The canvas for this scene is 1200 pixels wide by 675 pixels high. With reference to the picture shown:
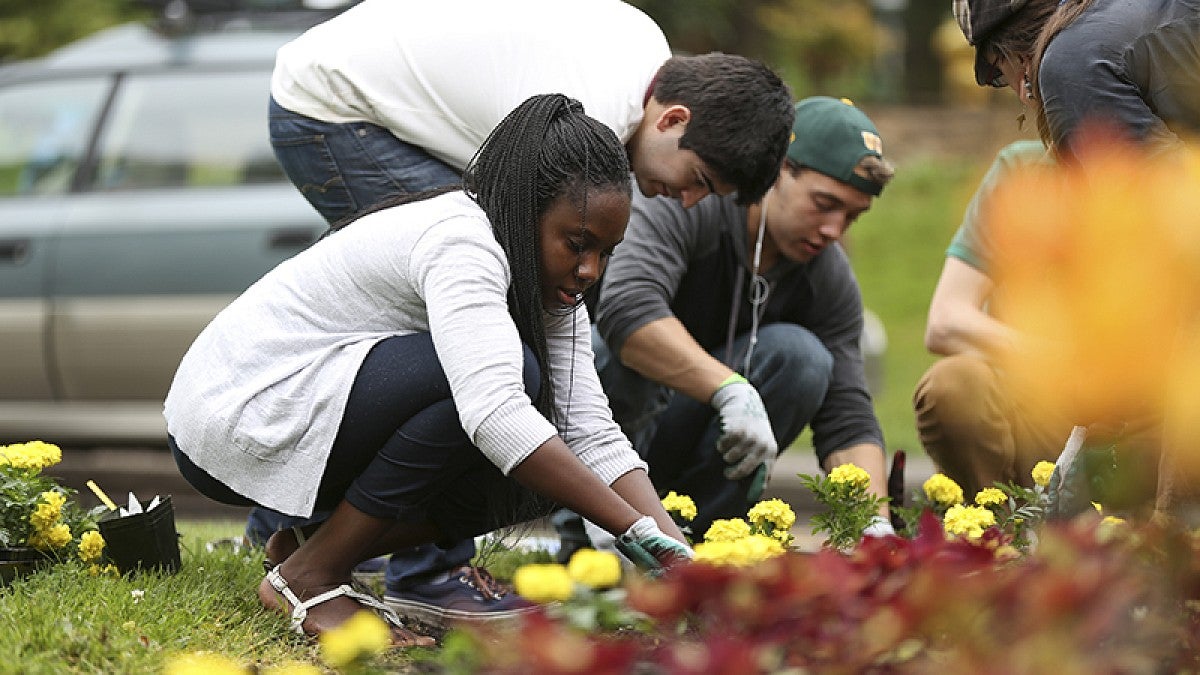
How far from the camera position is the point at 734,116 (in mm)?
3211

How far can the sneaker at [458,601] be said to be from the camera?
Result: 327 cm

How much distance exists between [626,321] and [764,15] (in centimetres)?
995

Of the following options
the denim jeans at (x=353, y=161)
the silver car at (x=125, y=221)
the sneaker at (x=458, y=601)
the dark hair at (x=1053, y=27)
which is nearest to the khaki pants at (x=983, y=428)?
the dark hair at (x=1053, y=27)

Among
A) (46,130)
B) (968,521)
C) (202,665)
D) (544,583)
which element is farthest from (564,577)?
(46,130)

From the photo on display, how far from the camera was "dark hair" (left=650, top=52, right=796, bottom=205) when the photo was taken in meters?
3.20

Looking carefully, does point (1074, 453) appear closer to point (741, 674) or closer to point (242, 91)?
point (741, 674)

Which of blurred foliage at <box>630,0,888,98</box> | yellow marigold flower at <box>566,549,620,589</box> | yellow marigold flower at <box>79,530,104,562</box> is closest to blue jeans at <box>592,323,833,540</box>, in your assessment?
yellow marigold flower at <box>79,530,104,562</box>

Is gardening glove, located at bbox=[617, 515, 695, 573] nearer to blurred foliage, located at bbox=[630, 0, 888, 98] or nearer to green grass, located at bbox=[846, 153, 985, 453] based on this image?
green grass, located at bbox=[846, 153, 985, 453]

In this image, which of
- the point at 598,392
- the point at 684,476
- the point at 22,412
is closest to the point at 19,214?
the point at 22,412

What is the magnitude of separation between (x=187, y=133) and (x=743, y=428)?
326cm

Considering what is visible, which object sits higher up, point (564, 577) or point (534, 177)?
point (534, 177)

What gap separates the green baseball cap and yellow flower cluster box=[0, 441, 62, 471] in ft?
6.06

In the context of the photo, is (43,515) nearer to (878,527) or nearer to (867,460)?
(878,527)

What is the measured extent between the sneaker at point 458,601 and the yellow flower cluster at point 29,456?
77cm
